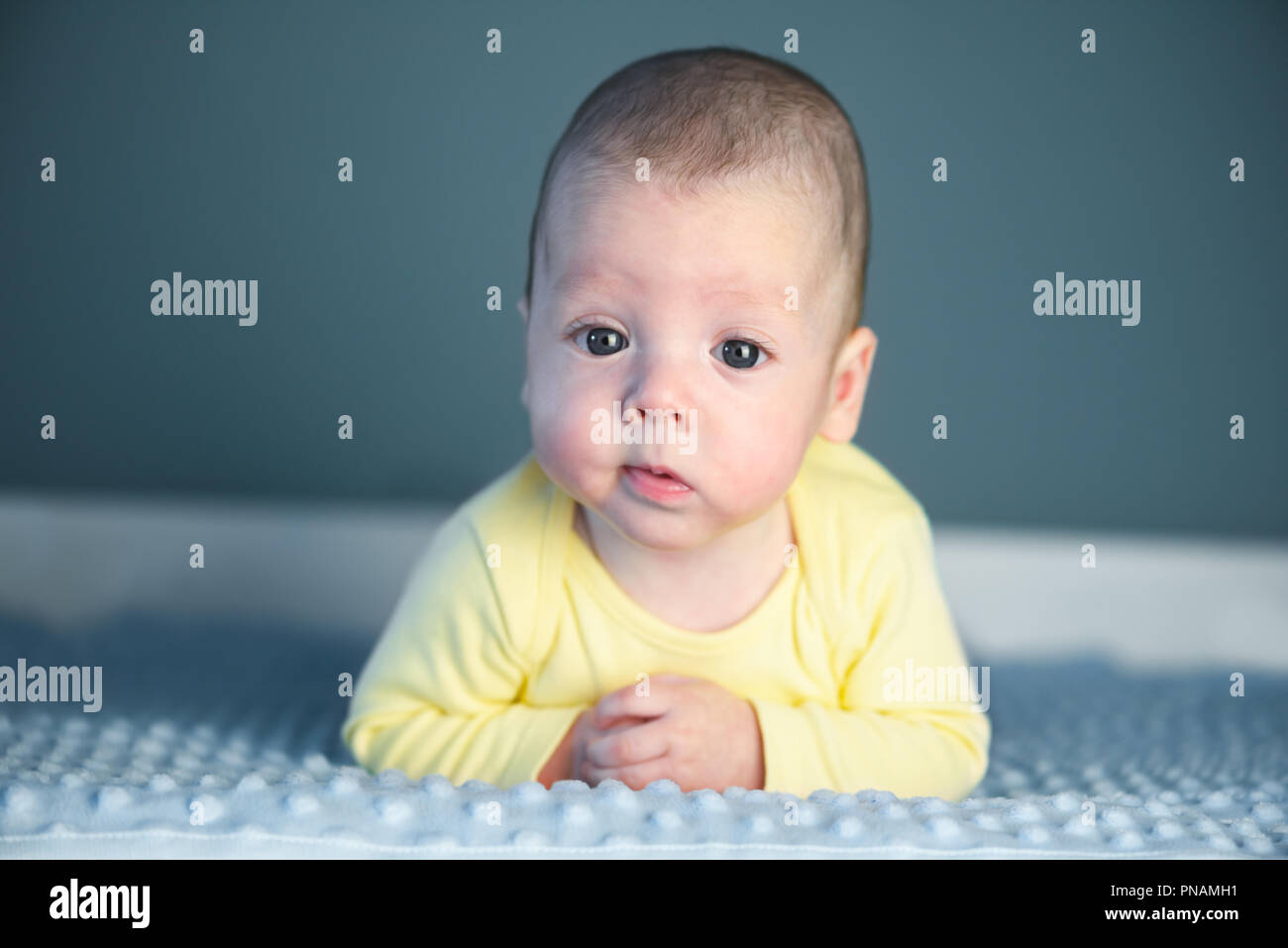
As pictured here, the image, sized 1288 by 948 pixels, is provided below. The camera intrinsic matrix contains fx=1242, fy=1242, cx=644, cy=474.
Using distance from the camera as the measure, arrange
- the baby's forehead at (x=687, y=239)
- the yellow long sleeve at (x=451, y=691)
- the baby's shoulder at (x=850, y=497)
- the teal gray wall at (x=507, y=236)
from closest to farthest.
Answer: the baby's forehead at (x=687, y=239), the yellow long sleeve at (x=451, y=691), the baby's shoulder at (x=850, y=497), the teal gray wall at (x=507, y=236)

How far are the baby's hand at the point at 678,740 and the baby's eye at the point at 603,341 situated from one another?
0.26 m

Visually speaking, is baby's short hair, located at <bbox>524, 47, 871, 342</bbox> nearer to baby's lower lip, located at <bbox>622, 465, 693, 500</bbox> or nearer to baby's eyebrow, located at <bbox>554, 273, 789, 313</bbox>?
baby's eyebrow, located at <bbox>554, 273, 789, 313</bbox>

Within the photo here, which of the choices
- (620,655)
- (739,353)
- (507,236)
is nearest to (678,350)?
(739,353)

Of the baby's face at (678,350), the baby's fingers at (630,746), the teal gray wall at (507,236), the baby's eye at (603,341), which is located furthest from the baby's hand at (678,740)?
the teal gray wall at (507,236)

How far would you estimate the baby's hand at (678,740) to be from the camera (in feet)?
3.10

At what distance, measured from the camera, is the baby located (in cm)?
92

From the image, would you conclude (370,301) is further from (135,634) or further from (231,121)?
(135,634)

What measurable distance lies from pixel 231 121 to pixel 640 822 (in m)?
1.16

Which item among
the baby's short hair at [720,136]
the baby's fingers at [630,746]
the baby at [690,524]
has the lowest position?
the baby's fingers at [630,746]

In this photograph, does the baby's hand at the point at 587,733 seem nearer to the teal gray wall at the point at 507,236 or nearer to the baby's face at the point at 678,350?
the baby's face at the point at 678,350

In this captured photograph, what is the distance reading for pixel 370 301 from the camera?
1659 mm

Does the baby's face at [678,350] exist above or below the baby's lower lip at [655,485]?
above

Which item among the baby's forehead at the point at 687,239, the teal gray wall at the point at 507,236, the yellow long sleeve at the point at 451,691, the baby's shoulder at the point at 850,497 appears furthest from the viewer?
the teal gray wall at the point at 507,236
